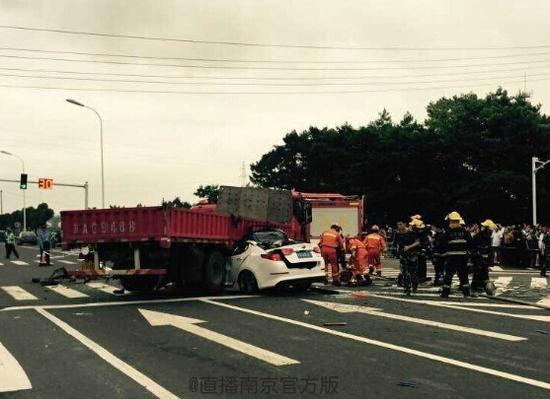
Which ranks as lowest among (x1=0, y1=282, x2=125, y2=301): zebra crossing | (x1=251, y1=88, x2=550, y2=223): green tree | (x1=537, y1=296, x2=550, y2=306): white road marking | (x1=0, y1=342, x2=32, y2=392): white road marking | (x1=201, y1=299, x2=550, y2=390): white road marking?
(x1=0, y1=282, x2=125, y2=301): zebra crossing

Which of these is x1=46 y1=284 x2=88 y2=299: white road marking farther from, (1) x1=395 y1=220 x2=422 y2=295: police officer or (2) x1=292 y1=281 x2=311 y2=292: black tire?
(1) x1=395 y1=220 x2=422 y2=295: police officer

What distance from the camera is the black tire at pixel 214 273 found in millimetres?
14500

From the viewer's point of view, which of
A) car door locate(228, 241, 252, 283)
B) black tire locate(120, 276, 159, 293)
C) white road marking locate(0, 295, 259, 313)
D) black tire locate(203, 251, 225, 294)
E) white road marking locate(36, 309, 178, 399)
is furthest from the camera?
black tire locate(120, 276, 159, 293)

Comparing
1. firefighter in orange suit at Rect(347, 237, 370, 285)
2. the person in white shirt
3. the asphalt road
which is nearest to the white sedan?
the asphalt road

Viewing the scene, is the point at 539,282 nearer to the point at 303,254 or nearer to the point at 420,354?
the point at 303,254

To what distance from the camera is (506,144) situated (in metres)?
51.6

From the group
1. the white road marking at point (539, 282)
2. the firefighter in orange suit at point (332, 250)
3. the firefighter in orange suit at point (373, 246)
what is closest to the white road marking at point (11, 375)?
the firefighter in orange suit at point (332, 250)

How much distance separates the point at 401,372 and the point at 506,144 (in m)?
48.8

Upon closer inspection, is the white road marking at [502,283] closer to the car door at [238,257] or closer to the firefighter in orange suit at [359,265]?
the firefighter in orange suit at [359,265]

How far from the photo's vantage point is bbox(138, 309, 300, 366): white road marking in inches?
282

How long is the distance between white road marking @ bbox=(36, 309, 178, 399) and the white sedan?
16.2 feet

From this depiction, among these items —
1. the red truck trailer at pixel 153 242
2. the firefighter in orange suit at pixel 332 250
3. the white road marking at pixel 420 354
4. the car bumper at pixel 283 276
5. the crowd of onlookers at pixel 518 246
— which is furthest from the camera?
the crowd of onlookers at pixel 518 246

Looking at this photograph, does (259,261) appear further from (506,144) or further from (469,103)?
(469,103)

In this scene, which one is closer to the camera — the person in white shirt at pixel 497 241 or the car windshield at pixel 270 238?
the car windshield at pixel 270 238
